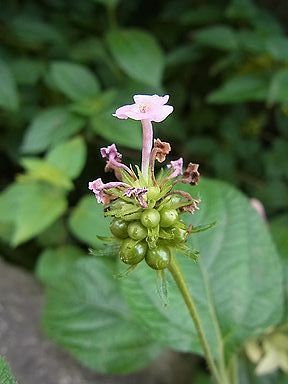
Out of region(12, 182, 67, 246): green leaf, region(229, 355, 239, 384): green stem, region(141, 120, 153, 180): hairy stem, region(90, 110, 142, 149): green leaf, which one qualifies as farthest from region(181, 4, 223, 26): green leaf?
region(141, 120, 153, 180): hairy stem

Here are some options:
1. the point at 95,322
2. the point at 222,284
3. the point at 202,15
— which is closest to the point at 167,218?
the point at 222,284

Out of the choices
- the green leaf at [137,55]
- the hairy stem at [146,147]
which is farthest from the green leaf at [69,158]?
the hairy stem at [146,147]

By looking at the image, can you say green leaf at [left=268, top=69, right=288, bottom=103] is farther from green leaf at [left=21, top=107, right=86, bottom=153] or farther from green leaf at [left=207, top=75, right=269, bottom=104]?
green leaf at [left=21, top=107, right=86, bottom=153]

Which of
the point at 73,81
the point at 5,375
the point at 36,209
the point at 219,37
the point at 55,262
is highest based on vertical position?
the point at 5,375

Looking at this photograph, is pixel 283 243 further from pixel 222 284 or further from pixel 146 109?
pixel 146 109

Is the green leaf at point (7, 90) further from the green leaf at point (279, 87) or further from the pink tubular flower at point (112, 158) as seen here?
the pink tubular flower at point (112, 158)

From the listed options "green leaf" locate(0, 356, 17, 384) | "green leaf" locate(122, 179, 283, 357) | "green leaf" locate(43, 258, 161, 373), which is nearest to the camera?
"green leaf" locate(0, 356, 17, 384)
